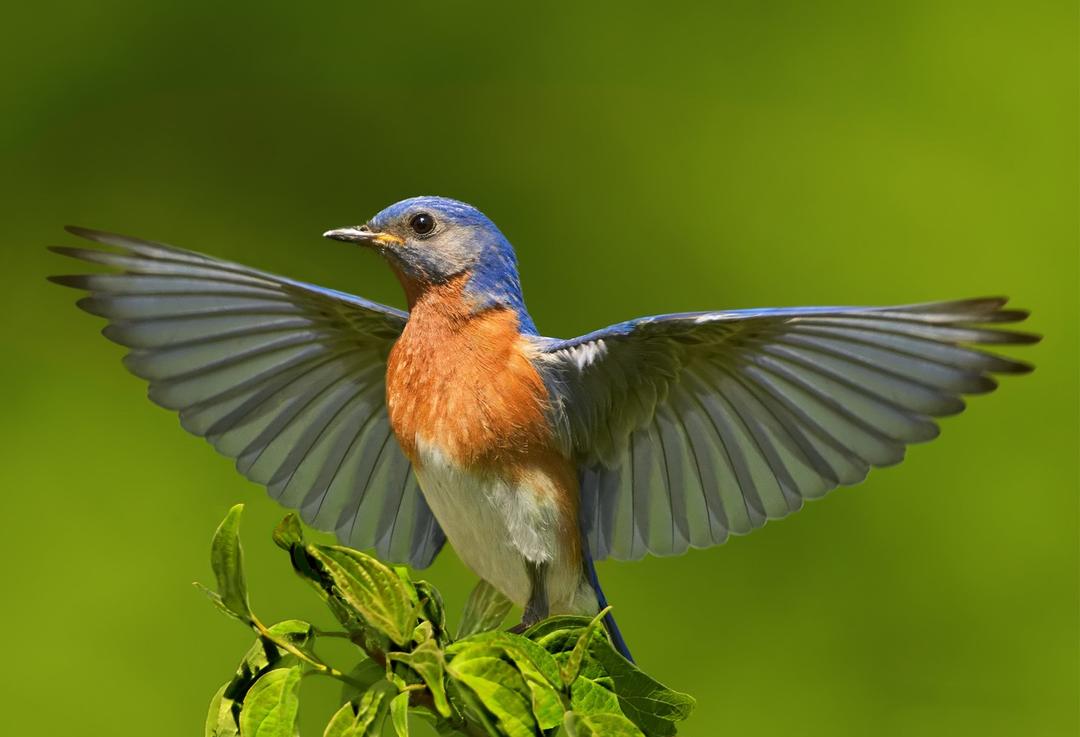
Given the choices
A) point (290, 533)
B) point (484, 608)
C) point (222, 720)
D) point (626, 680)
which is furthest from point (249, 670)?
point (484, 608)

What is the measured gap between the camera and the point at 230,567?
1326mm

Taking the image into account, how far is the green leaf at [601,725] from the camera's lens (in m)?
1.23

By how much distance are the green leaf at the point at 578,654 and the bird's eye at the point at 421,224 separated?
96 centimetres

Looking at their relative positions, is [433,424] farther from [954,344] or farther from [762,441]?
[954,344]

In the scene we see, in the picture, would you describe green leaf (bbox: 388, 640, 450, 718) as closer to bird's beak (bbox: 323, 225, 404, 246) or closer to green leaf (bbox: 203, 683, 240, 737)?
green leaf (bbox: 203, 683, 240, 737)

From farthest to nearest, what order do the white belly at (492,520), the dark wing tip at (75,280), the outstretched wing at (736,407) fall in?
the dark wing tip at (75,280)
the white belly at (492,520)
the outstretched wing at (736,407)

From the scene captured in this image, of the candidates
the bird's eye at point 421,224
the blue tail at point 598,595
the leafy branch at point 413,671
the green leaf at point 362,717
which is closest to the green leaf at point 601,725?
the leafy branch at point 413,671

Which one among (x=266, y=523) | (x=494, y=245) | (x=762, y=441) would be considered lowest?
(x=266, y=523)

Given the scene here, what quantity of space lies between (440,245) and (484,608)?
1.99 feet

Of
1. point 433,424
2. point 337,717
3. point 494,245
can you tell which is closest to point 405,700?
point 337,717

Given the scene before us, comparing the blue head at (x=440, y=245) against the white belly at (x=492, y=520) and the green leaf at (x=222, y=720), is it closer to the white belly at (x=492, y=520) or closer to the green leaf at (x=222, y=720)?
the white belly at (x=492, y=520)

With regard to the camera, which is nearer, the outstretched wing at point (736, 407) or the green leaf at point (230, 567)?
the green leaf at point (230, 567)

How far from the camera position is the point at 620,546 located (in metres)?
2.12

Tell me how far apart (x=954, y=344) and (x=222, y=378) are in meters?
1.22
